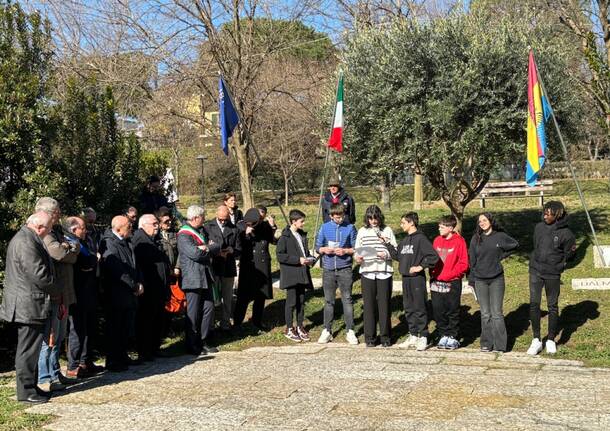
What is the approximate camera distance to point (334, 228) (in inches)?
388

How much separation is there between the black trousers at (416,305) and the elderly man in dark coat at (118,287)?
3374 mm

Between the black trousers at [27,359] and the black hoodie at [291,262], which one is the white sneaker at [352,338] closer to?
the black hoodie at [291,262]

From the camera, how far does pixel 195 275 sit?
8.89 metres

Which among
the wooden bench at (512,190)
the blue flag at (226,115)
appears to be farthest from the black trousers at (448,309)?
the wooden bench at (512,190)

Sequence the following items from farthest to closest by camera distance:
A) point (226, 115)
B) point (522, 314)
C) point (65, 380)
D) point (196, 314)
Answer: point (226, 115) → point (522, 314) → point (196, 314) → point (65, 380)

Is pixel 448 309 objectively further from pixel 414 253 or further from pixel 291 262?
pixel 291 262

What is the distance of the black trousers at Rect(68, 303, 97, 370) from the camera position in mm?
7887

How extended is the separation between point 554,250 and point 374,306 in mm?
2320

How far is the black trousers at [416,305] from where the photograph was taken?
9.36 meters

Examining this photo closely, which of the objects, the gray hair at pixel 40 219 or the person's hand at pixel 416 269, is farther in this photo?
the person's hand at pixel 416 269

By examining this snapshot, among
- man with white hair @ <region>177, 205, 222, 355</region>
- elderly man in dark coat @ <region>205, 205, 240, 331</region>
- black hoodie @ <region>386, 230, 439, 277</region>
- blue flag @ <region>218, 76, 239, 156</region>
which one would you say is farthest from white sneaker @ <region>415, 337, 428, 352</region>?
blue flag @ <region>218, 76, 239, 156</region>

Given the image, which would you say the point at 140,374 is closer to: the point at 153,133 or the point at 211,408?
the point at 211,408

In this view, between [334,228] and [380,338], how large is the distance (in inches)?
61.2

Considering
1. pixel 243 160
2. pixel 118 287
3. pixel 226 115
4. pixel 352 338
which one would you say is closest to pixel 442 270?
pixel 352 338
